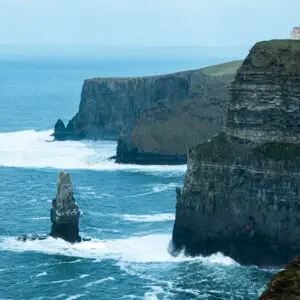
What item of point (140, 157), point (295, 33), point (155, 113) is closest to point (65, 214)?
point (295, 33)

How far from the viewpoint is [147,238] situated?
9650 cm

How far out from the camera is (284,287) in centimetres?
4019

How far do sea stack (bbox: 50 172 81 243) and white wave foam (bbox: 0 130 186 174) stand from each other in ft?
150

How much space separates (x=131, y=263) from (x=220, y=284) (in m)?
9.66

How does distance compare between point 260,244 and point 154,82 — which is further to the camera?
point 154,82

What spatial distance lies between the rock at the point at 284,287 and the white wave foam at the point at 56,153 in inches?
3842

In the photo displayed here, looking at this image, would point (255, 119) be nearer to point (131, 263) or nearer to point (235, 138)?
point (235, 138)

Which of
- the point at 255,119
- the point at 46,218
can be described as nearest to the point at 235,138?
the point at 255,119

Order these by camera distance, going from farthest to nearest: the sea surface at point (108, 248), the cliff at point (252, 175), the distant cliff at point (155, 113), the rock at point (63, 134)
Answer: the rock at point (63, 134), the distant cliff at point (155, 113), the cliff at point (252, 175), the sea surface at point (108, 248)

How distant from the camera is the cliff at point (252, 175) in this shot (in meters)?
87.6

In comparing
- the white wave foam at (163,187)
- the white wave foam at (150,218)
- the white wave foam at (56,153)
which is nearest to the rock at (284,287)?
the white wave foam at (150,218)

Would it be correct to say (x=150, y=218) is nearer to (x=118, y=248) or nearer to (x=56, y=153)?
(x=118, y=248)

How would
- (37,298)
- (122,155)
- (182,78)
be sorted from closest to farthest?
(37,298)
(122,155)
(182,78)

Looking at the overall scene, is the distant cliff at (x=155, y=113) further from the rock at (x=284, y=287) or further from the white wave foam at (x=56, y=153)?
the rock at (x=284, y=287)
